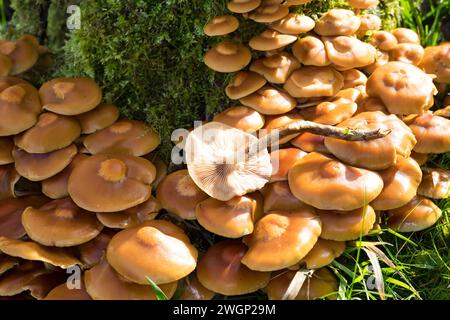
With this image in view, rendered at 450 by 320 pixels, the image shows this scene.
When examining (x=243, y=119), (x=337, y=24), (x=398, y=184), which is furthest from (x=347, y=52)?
(x=398, y=184)

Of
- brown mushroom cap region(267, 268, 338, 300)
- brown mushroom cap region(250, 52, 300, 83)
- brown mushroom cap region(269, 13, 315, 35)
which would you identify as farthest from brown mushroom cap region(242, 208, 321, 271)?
brown mushroom cap region(269, 13, 315, 35)

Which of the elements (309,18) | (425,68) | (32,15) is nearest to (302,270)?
(309,18)

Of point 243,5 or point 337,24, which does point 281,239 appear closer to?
point 243,5

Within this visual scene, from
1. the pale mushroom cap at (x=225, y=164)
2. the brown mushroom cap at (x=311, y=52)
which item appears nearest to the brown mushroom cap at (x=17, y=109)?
the pale mushroom cap at (x=225, y=164)

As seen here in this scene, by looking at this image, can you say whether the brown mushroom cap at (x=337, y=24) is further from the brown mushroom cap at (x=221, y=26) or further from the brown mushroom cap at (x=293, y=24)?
the brown mushroom cap at (x=221, y=26)

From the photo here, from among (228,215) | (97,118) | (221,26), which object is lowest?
(228,215)
